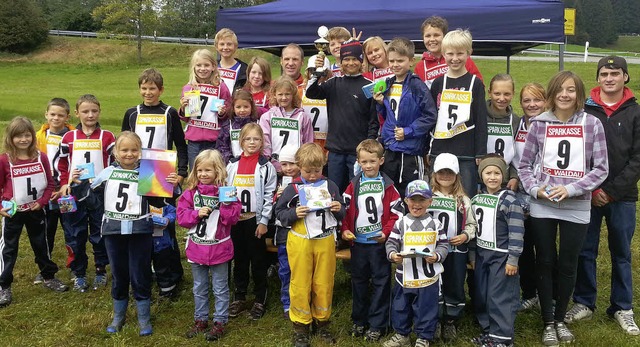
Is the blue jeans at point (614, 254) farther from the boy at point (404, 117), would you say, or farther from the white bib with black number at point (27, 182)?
the white bib with black number at point (27, 182)

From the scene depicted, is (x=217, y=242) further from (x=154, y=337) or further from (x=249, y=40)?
(x=249, y=40)

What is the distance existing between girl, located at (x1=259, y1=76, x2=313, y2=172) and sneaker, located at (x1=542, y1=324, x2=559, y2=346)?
2.56 meters

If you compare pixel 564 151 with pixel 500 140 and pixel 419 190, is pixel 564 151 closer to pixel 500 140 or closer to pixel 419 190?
pixel 500 140

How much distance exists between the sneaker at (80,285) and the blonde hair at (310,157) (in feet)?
9.13

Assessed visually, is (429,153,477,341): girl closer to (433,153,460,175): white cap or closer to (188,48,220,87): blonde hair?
(433,153,460,175): white cap

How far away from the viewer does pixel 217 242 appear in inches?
169

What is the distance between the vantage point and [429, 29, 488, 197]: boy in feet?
14.2

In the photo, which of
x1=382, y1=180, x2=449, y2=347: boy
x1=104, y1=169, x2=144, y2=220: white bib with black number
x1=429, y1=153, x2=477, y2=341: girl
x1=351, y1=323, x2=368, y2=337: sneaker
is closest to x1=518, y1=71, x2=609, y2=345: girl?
x1=429, y1=153, x2=477, y2=341: girl

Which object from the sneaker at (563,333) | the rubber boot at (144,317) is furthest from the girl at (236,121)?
the sneaker at (563,333)

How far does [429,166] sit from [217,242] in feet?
6.30

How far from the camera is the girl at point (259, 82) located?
548cm

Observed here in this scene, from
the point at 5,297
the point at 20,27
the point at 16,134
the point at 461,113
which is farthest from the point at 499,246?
the point at 20,27

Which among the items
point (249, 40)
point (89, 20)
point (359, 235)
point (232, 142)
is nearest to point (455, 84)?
point (359, 235)

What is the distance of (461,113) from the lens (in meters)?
4.37
